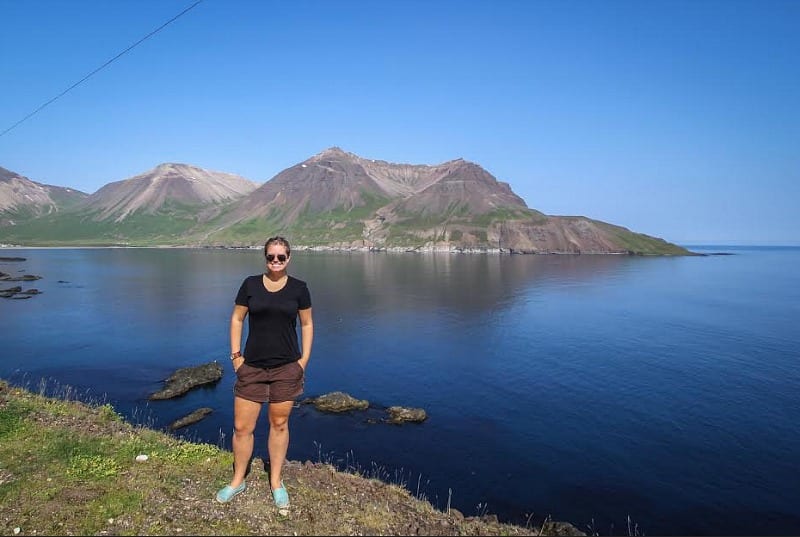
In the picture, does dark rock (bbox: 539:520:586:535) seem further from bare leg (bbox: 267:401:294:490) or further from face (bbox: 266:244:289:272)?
face (bbox: 266:244:289:272)

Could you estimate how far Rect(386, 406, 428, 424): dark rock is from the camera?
2762 cm

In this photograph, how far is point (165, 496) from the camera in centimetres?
942

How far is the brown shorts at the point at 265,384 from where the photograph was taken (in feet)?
28.2

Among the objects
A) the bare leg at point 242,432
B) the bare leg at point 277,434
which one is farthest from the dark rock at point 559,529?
the bare leg at point 242,432

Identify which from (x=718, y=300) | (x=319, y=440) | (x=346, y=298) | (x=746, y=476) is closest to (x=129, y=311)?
(x=346, y=298)

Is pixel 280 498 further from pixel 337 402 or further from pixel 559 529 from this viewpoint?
pixel 337 402

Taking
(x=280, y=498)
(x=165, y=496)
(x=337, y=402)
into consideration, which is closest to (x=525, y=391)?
(x=337, y=402)

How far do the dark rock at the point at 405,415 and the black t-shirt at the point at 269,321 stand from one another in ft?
67.1

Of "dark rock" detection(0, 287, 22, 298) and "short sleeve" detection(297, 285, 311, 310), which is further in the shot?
"dark rock" detection(0, 287, 22, 298)

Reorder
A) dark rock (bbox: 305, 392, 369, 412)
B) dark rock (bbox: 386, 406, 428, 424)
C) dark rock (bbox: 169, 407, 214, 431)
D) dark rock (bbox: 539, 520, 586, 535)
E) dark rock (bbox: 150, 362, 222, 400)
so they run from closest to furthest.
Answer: dark rock (bbox: 539, 520, 586, 535)
dark rock (bbox: 169, 407, 214, 431)
dark rock (bbox: 386, 406, 428, 424)
dark rock (bbox: 305, 392, 369, 412)
dark rock (bbox: 150, 362, 222, 400)

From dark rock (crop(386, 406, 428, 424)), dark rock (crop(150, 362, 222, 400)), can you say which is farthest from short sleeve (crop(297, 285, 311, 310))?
dark rock (crop(150, 362, 222, 400))

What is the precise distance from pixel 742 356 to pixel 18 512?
53472 mm

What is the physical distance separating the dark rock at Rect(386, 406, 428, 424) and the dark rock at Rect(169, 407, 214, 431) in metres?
11.5

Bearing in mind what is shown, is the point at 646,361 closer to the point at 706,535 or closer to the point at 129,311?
the point at 706,535
